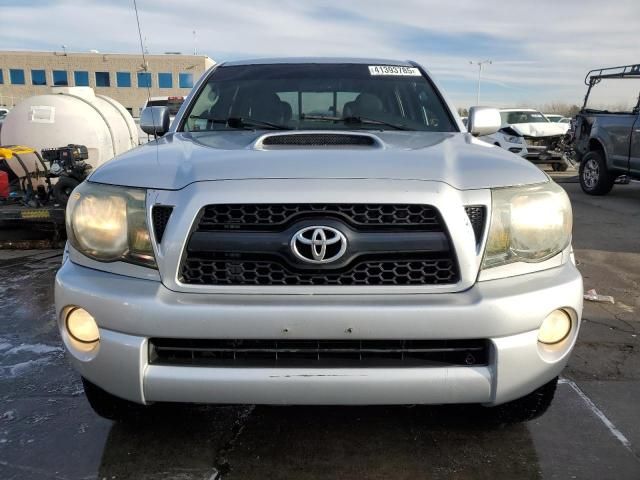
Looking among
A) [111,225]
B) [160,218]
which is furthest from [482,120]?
[111,225]

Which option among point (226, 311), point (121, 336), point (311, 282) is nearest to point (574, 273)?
point (311, 282)

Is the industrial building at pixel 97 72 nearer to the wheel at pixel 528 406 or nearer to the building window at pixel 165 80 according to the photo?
the building window at pixel 165 80

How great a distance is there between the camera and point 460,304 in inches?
77.9

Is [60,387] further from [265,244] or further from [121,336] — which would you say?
[265,244]

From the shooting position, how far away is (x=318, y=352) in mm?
2041

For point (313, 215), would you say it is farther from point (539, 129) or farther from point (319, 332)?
point (539, 129)

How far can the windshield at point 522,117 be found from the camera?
1596cm

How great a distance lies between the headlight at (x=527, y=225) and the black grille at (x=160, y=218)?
116cm

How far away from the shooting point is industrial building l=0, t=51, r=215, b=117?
54375mm

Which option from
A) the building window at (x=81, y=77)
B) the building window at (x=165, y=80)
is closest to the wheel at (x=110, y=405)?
the building window at (x=165, y=80)

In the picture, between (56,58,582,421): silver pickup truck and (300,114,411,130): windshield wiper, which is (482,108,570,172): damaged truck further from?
(56,58,582,421): silver pickup truck

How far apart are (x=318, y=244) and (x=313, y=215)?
0.11 m

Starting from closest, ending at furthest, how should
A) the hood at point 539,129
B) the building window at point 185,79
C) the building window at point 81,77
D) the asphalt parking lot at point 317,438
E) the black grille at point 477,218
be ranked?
the black grille at point 477,218 < the asphalt parking lot at point 317,438 < the hood at point 539,129 < the building window at point 185,79 < the building window at point 81,77

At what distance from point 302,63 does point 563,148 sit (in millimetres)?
12603
